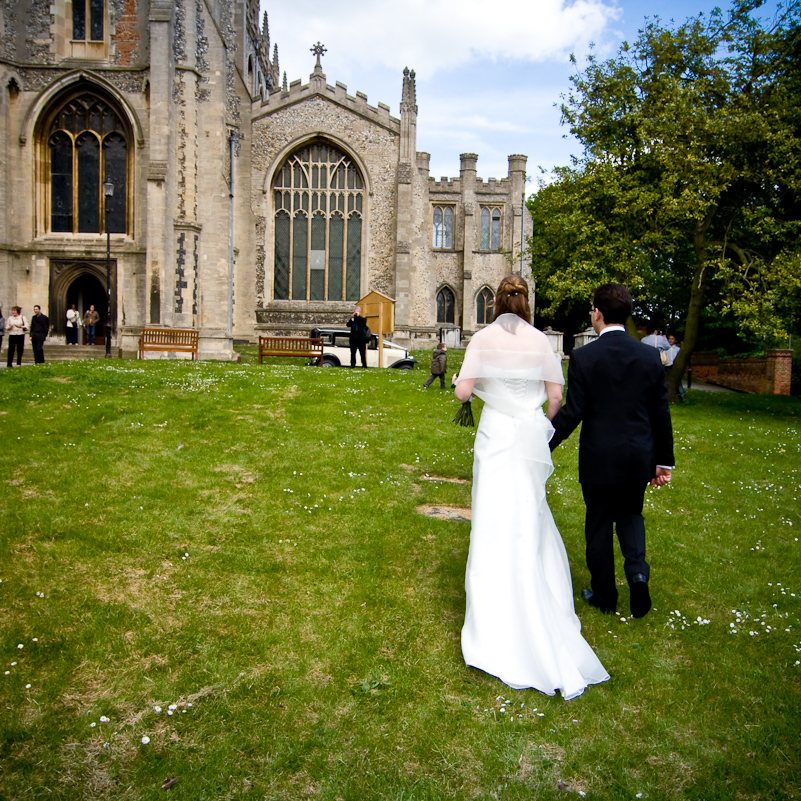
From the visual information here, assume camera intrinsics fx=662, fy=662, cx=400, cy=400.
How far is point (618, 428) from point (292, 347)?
1850cm

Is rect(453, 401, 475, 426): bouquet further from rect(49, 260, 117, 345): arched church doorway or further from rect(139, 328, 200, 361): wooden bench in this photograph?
rect(49, 260, 117, 345): arched church doorway

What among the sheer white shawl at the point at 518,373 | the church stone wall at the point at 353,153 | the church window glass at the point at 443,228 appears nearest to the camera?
the sheer white shawl at the point at 518,373

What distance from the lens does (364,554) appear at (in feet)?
19.0

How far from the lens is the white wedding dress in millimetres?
3906

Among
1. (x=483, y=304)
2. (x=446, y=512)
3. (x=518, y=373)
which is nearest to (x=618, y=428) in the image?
(x=518, y=373)

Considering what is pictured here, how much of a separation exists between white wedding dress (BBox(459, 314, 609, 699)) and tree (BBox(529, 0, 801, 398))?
11960mm

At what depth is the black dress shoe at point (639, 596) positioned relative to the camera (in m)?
4.53

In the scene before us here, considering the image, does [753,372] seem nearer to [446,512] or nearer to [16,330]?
[446,512]

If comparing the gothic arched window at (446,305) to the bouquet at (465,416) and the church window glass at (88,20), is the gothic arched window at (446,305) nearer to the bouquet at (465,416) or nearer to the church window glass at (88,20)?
the church window glass at (88,20)

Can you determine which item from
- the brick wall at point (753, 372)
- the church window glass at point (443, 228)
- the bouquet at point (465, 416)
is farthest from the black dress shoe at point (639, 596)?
the church window glass at point (443, 228)

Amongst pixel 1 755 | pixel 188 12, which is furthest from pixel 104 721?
pixel 188 12

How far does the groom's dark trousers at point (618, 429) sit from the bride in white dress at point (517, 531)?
0.26m

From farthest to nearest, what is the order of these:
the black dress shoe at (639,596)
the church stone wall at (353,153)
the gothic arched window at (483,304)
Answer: the gothic arched window at (483,304) < the church stone wall at (353,153) < the black dress shoe at (639,596)

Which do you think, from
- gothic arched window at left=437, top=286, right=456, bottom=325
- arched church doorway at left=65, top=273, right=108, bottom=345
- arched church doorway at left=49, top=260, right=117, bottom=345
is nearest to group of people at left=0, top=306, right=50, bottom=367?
arched church doorway at left=49, top=260, right=117, bottom=345
